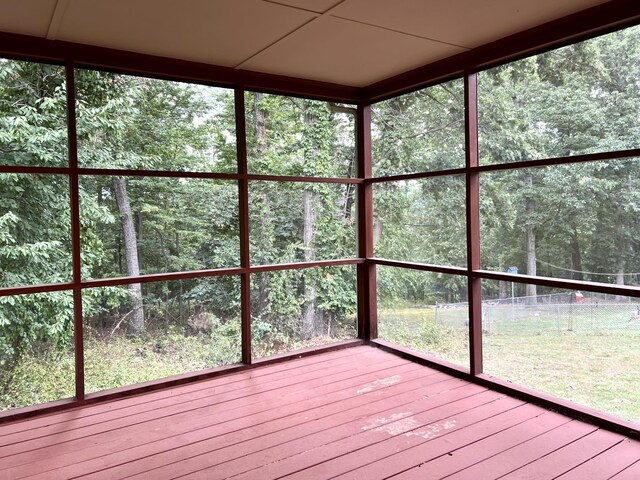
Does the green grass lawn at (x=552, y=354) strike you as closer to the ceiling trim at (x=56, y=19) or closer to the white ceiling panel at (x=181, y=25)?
the white ceiling panel at (x=181, y=25)

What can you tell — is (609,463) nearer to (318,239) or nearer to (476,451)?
(476,451)

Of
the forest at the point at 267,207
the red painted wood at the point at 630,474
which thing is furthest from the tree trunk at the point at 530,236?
the red painted wood at the point at 630,474

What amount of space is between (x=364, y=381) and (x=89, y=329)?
4236mm

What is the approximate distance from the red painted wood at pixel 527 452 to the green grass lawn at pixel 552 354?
2.64 metres

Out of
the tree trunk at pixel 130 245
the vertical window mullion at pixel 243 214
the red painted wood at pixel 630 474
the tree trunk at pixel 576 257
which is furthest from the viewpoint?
the tree trunk at pixel 130 245

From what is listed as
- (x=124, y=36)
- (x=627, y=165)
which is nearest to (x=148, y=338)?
(x=124, y=36)

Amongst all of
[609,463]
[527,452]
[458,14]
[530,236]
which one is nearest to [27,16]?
[458,14]

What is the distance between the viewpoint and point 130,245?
19.8 ft

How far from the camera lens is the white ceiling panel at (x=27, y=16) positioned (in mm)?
2342

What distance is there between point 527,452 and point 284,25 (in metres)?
2.84

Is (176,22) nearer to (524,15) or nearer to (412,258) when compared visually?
(524,15)

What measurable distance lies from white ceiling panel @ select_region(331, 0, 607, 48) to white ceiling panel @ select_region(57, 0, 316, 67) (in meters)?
0.36

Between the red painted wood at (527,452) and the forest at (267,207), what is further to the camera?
the forest at (267,207)

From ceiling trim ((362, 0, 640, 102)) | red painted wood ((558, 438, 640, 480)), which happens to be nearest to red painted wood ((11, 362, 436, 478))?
red painted wood ((558, 438, 640, 480))
